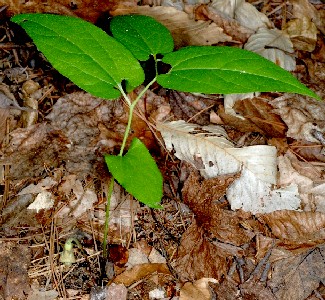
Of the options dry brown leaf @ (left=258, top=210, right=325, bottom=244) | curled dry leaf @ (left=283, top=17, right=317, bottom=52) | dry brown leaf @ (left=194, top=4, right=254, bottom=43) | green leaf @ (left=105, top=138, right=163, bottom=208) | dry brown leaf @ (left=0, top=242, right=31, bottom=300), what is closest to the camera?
green leaf @ (left=105, top=138, right=163, bottom=208)

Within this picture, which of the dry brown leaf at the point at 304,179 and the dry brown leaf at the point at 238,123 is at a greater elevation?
the dry brown leaf at the point at 238,123

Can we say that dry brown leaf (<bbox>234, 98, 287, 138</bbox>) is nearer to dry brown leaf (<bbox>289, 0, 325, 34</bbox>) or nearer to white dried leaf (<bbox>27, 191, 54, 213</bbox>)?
dry brown leaf (<bbox>289, 0, 325, 34</bbox>)

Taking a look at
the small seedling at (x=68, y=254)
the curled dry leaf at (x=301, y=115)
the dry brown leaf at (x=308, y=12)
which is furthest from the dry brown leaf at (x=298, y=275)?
the dry brown leaf at (x=308, y=12)

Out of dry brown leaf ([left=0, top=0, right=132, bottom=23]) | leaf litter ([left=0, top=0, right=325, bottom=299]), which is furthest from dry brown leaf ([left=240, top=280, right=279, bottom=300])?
dry brown leaf ([left=0, top=0, right=132, bottom=23])

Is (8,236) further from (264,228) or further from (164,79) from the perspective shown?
(264,228)

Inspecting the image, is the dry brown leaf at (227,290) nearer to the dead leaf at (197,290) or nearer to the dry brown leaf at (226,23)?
the dead leaf at (197,290)

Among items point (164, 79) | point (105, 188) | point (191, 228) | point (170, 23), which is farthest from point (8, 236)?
point (170, 23)
